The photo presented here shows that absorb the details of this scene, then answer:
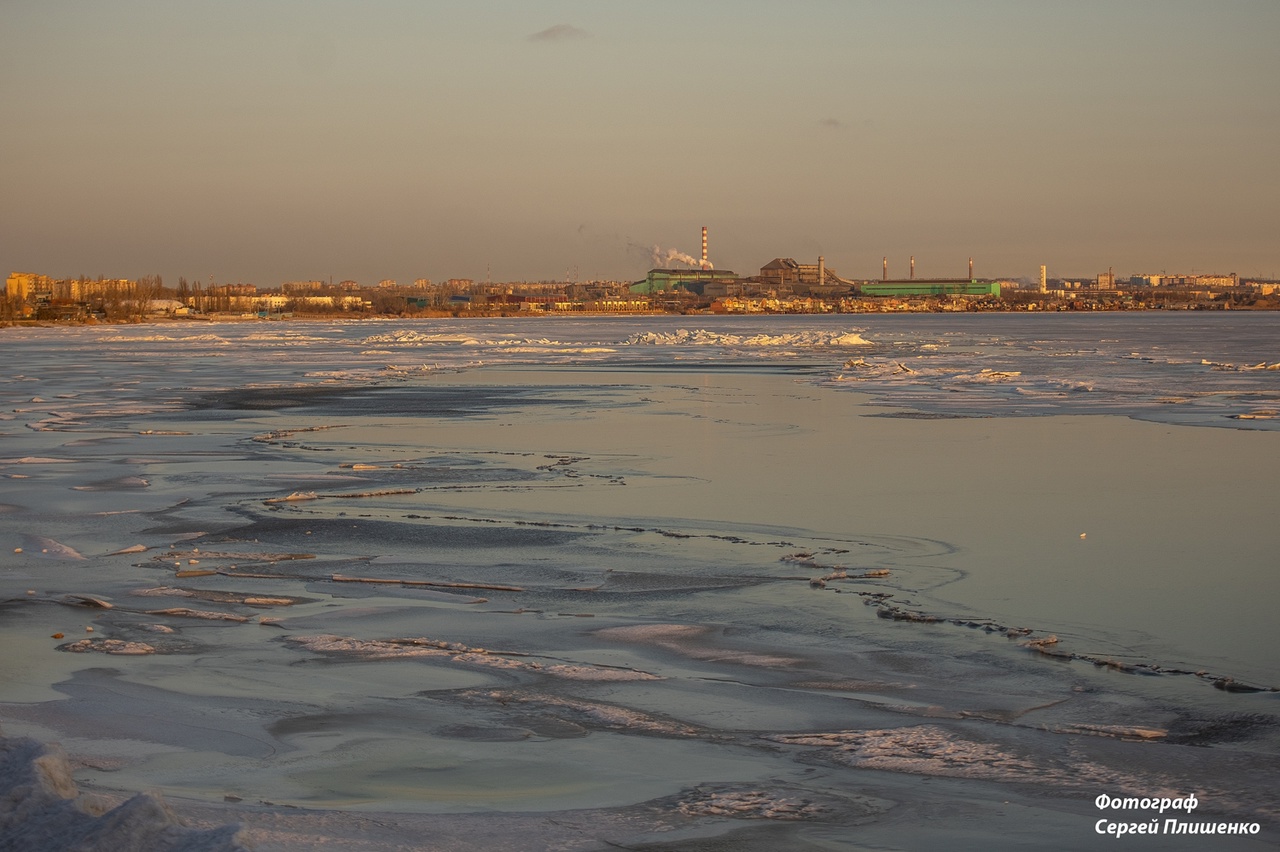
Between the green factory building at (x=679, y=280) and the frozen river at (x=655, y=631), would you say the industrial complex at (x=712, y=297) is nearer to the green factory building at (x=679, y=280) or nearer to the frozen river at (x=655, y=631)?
the green factory building at (x=679, y=280)

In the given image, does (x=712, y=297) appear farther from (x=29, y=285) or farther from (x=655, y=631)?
(x=655, y=631)

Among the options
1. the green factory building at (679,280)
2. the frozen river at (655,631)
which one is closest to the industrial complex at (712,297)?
the green factory building at (679,280)

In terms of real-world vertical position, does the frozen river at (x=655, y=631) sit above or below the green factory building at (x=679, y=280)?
below

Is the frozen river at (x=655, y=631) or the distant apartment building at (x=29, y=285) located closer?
the frozen river at (x=655, y=631)

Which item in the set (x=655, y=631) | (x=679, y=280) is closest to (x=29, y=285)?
(x=679, y=280)

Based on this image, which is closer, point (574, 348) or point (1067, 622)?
point (1067, 622)

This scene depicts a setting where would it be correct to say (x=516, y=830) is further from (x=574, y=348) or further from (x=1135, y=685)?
(x=574, y=348)

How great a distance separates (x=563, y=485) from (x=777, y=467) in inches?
84.0

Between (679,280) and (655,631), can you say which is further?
(679,280)

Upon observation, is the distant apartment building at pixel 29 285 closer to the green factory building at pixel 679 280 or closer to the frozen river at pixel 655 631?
the green factory building at pixel 679 280

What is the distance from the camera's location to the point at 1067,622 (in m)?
5.71

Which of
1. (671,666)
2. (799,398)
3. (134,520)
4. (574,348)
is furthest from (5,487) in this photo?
(574,348)

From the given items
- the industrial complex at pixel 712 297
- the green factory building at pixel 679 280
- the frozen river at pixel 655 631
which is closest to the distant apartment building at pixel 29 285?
the industrial complex at pixel 712 297

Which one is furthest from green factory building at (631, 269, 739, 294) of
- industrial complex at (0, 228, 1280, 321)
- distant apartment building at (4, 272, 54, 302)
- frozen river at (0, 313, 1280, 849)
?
frozen river at (0, 313, 1280, 849)
